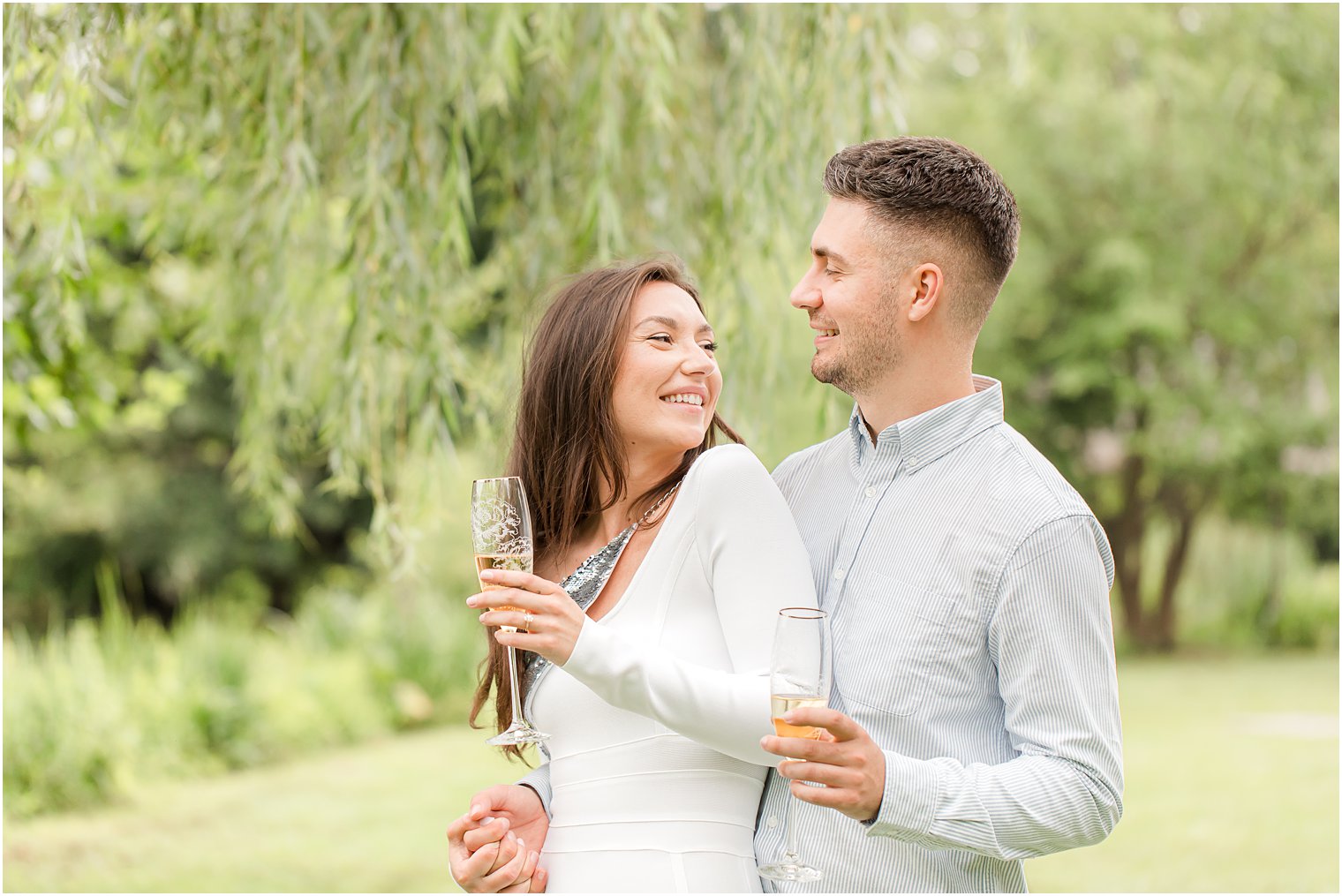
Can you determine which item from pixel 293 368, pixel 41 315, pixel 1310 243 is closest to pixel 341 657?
pixel 293 368

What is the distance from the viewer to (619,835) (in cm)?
218

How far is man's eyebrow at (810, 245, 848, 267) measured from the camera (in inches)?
82.2

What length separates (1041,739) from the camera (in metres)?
1.83

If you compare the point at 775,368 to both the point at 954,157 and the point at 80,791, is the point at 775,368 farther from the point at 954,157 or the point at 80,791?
the point at 80,791

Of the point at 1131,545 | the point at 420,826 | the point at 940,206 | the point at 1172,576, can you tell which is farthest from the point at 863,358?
the point at 1172,576

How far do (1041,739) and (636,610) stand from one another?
2.31 feet

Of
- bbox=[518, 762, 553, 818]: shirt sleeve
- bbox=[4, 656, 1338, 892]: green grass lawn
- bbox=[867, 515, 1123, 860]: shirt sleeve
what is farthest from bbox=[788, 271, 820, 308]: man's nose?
bbox=[4, 656, 1338, 892]: green grass lawn

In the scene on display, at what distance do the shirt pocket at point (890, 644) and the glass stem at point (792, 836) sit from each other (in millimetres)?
224

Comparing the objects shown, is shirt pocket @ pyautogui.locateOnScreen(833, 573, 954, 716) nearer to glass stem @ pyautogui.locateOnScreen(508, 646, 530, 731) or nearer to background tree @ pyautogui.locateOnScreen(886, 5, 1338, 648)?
glass stem @ pyautogui.locateOnScreen(508, 646, 530, 731)

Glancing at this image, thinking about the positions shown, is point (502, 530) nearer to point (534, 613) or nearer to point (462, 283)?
point (534, 613)

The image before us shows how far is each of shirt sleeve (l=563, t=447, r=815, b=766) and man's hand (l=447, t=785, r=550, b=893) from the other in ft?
1.14

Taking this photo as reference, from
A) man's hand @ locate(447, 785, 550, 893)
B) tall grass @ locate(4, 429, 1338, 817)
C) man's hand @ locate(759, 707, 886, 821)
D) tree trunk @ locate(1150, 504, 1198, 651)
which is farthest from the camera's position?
tree trunk @ locate(1150, 504, 1198, 651)

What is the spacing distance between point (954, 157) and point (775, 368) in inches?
95.4

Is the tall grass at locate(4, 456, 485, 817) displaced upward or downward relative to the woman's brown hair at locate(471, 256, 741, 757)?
downward
